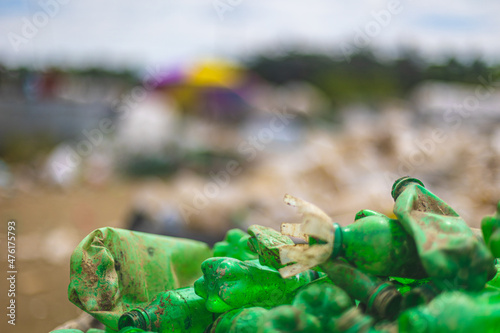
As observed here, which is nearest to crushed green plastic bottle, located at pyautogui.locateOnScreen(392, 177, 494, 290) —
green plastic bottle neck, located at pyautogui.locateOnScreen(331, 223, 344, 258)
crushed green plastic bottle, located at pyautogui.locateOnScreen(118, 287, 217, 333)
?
green plastic bottle neck, located at pyautogui.locateOnScreen(331, 223, 344, 258)

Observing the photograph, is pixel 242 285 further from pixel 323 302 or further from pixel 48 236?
pixel 48 236

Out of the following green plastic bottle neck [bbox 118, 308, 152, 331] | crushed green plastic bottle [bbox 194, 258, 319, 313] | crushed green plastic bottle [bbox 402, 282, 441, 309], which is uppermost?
crushed green plastic bottle [bbox 194, 258, 319, 313]

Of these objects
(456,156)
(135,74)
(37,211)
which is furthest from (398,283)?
(135,74)

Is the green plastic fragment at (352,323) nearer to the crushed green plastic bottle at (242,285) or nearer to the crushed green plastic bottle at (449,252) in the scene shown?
the crushed green plastic bottle at (449,252)

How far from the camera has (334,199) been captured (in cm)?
336

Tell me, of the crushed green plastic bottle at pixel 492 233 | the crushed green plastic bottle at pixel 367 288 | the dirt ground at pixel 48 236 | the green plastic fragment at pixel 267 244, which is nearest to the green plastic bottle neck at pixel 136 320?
the green plastic fragment at pixel 267 244

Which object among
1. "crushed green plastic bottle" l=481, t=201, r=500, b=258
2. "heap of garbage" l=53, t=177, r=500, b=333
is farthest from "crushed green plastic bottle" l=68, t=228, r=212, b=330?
"crushed green plastic bottle" l=481, t=201, r=500, b=258

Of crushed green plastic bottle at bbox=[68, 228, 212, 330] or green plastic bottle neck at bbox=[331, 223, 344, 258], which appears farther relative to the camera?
crushed green plastic bottle at bbox=[68, 228, 212, 330]

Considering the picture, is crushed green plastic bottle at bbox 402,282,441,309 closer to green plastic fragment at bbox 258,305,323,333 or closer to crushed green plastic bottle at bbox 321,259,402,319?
crushed green plastic bottle at bbox 321,259,402,319

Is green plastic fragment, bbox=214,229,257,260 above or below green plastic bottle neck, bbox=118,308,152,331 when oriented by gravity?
above

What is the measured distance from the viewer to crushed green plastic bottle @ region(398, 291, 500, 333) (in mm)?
656

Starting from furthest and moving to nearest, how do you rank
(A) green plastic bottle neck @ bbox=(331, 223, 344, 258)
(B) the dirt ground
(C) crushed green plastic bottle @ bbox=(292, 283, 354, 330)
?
(B) the dirt ground
(A) green plastic bottle neck @ bbox=(331, 223, 344, 258)
(C) crushed green plastic bottle @ bbox=(292, 283, 354, 330)

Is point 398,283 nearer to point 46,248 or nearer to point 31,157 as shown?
point 46,248

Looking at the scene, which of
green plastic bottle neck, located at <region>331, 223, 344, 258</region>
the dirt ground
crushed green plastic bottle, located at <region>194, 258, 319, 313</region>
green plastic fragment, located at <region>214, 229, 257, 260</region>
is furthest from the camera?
the dirt ground
